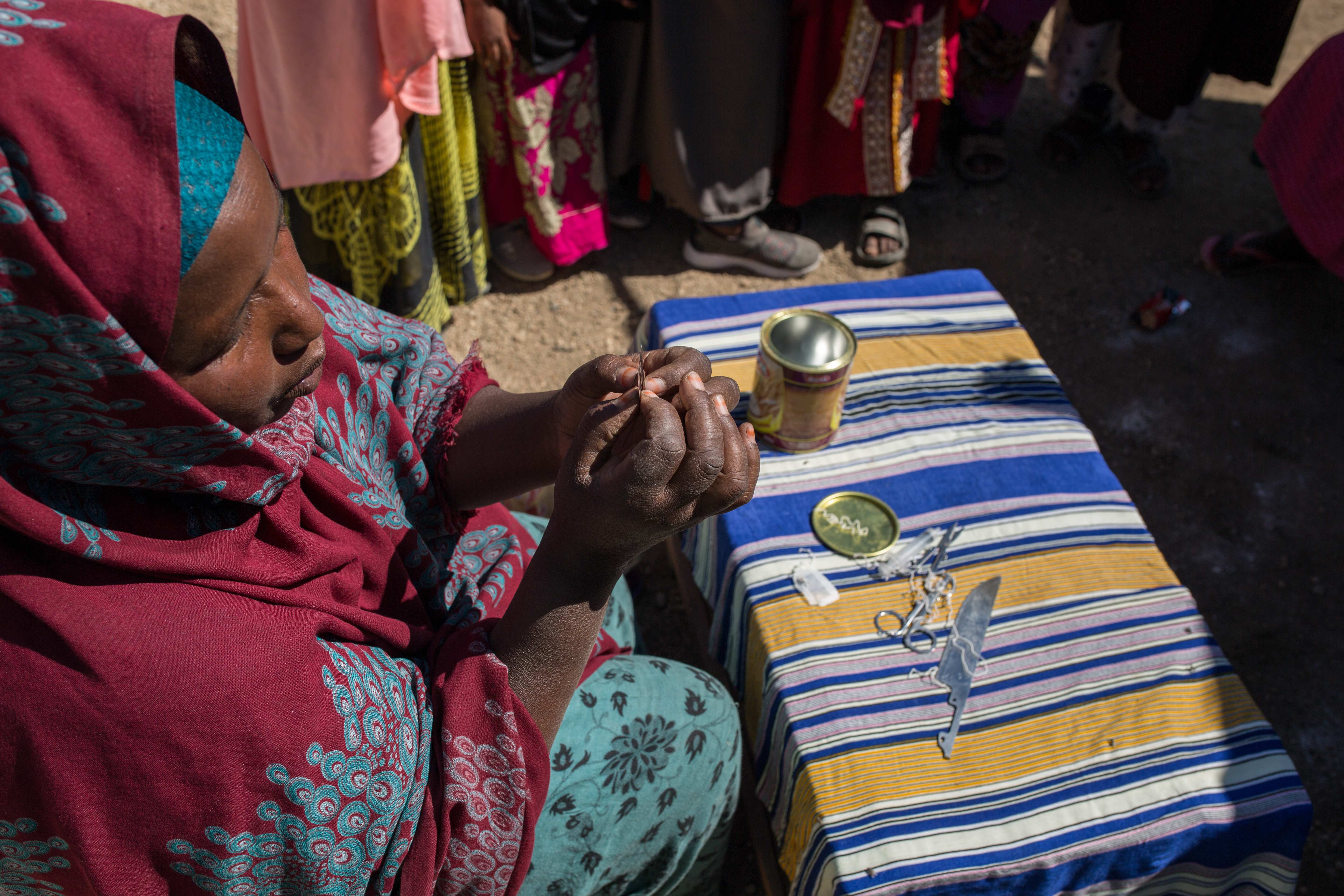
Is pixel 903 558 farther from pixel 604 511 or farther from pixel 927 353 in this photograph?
pixel 604 511

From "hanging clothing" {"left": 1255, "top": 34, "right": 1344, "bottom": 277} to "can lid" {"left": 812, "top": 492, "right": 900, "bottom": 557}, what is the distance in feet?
9.27

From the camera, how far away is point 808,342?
1.85 meters

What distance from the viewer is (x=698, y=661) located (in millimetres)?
2607

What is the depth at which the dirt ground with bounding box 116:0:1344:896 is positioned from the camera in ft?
9.08

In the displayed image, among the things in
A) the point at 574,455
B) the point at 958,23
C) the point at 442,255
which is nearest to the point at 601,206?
the point at 442,255

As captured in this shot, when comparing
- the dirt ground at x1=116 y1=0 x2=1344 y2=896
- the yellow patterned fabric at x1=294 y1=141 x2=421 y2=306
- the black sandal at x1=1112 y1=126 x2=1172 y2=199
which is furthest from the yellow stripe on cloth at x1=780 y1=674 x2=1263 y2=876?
the black sandal at x1=1112 y1=126 x2=1172 y2=199

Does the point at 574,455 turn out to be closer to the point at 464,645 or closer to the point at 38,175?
the point at 464,645

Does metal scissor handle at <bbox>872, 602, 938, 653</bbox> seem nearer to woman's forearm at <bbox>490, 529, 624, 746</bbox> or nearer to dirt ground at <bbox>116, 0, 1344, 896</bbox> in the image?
woman's forearm at <bbox>490, 529, 624, 746</bbox>

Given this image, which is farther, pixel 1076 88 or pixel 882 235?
pixel 1076 88

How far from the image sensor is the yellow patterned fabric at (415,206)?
293 cm

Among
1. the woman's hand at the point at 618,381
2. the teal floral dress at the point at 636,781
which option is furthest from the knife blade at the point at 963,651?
the woman's hand at the point at 618,381

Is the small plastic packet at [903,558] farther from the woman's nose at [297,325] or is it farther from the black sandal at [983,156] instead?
the black sandal at [983,156]

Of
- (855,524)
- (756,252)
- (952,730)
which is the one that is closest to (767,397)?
(855,524)

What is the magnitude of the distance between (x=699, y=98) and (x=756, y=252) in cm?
72
